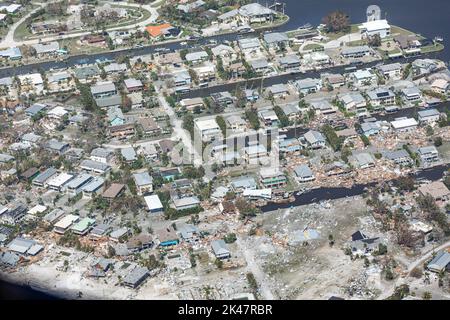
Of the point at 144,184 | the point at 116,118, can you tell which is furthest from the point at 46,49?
the point at 144,184

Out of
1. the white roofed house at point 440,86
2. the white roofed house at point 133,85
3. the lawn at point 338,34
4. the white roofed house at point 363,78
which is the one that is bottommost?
the white roofed house at point 440,86

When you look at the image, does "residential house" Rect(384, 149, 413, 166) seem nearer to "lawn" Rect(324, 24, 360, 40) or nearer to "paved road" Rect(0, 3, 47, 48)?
"lawn" Rect(324, 24, 360, 40)

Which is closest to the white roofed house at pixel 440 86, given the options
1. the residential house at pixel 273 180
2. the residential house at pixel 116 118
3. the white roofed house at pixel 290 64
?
the white roofed house at pixel 290 64

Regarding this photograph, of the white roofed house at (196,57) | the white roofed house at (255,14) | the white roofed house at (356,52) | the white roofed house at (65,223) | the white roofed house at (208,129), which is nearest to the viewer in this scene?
the white roofed house at (65,223)

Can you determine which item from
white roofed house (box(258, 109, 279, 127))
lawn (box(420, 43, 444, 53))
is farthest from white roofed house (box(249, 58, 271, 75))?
lawn (box(420, 43, 444, 53))

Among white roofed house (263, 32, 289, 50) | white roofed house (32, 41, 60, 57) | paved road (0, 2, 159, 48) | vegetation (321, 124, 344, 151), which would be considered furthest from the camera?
paved road (0, 2, 159, 48)

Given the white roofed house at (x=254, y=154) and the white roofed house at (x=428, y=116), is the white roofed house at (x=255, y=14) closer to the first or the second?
the white roofed house at (x=428, y=116)

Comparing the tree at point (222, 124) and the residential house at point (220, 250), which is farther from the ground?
the tree at point (222, 124)
